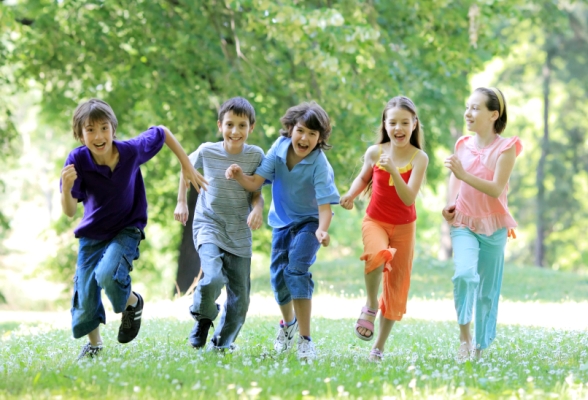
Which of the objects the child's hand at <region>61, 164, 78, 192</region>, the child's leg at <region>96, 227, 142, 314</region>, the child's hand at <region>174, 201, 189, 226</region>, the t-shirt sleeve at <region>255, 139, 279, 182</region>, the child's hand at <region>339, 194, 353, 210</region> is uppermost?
the t-shirt sleeve at <region>255, 139, 279, 182</region>

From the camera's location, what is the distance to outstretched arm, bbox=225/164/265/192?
6.42 meters

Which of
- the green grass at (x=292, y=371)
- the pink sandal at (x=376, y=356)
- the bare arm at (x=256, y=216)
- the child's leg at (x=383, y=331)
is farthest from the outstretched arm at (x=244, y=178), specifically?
the pink sandal at (x=376, y=356)

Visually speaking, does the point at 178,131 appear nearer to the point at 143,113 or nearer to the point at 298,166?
the point at 143,113

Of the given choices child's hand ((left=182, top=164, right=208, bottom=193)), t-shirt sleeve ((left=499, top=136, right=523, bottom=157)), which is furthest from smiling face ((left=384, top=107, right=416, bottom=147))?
child's hand ((left=182, top=164, right=208, bottom=193))

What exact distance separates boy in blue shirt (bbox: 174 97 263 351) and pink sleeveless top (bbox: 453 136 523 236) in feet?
5.93

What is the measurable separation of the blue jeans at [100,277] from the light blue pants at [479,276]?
2.74 m

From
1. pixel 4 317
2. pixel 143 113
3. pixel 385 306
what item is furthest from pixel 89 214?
pixel 4 317

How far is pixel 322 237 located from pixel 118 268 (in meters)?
1.68

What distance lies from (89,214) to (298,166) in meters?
1.82

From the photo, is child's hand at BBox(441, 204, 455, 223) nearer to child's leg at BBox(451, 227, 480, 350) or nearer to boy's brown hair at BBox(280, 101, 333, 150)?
child's leg at BBox(451, 227, 480, 350)

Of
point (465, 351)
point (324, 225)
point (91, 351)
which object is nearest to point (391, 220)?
point (324, 225)

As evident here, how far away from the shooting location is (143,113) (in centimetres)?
1420

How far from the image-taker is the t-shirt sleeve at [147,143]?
20.5 ft

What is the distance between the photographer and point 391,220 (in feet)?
21.2
